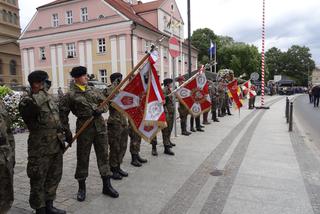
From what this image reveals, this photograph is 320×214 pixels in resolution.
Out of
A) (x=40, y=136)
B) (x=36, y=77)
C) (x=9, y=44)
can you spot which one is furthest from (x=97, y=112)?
(x=9, y=44)

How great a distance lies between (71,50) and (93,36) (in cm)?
355

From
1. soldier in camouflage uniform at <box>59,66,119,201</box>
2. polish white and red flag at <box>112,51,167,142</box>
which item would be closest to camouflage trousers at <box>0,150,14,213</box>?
soldier in camouflage uniform at <box>59,66,119,201</box>

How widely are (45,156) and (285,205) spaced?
3339 mm

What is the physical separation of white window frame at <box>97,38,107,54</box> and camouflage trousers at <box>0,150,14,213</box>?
99.7 feet

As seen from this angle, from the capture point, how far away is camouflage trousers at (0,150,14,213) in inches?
123

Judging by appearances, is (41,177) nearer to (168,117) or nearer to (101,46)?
(168,117)

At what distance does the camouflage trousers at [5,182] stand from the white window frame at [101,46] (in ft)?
99.7

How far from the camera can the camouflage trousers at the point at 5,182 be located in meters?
3.13

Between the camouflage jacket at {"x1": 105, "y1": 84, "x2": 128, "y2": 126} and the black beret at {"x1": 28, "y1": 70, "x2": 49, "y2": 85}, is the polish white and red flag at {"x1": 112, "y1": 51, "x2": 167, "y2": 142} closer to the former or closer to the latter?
the camouflage jacket at {"x1": 105, "y1": 84, "x2": 128, "y2": 126}

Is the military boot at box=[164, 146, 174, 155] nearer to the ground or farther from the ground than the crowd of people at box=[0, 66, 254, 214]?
nearer to the ground

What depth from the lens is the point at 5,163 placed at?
315cm

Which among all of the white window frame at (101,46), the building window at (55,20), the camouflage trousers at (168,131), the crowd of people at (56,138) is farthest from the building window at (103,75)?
the crowd of people at (56,138)

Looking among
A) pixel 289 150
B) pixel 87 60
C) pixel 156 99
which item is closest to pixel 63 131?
pixel 156 99

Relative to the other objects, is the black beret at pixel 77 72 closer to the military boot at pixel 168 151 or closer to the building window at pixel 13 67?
the military boot at pixel 168 151
